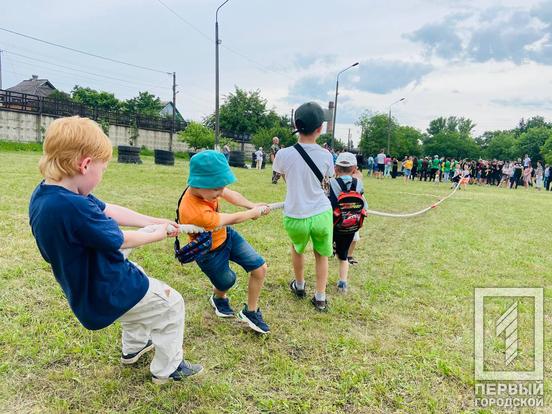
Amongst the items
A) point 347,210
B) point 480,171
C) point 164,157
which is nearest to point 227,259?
point 347,210

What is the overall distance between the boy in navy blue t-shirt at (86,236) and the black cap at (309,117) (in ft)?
5.62

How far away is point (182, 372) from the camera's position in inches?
103

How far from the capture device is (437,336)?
3438 millimetres

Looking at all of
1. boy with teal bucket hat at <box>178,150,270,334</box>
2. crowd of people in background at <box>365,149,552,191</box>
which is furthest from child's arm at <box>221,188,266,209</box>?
crowd of people in background at <box>365,149,552,191</box>

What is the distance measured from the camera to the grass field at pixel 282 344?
Answer: 2486mm

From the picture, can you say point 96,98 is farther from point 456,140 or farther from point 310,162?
point 456,140

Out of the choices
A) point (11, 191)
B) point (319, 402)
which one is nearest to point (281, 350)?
point (319, 402)

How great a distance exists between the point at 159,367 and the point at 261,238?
4.08 m

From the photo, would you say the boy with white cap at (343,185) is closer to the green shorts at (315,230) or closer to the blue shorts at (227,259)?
the green shorts at (315,230)

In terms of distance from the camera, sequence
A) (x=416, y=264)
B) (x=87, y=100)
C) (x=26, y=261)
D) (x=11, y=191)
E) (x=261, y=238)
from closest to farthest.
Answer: (x=26, y=261) < (x=416, y=264) < (x=261, y=238) < (x=11, y=191) < (x=87, y=100)

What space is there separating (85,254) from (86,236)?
5.9 inches

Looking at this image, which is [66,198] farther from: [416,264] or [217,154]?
[416,264]

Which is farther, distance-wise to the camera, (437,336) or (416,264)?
(416,264)

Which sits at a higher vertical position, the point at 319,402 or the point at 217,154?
the point at 217,154
